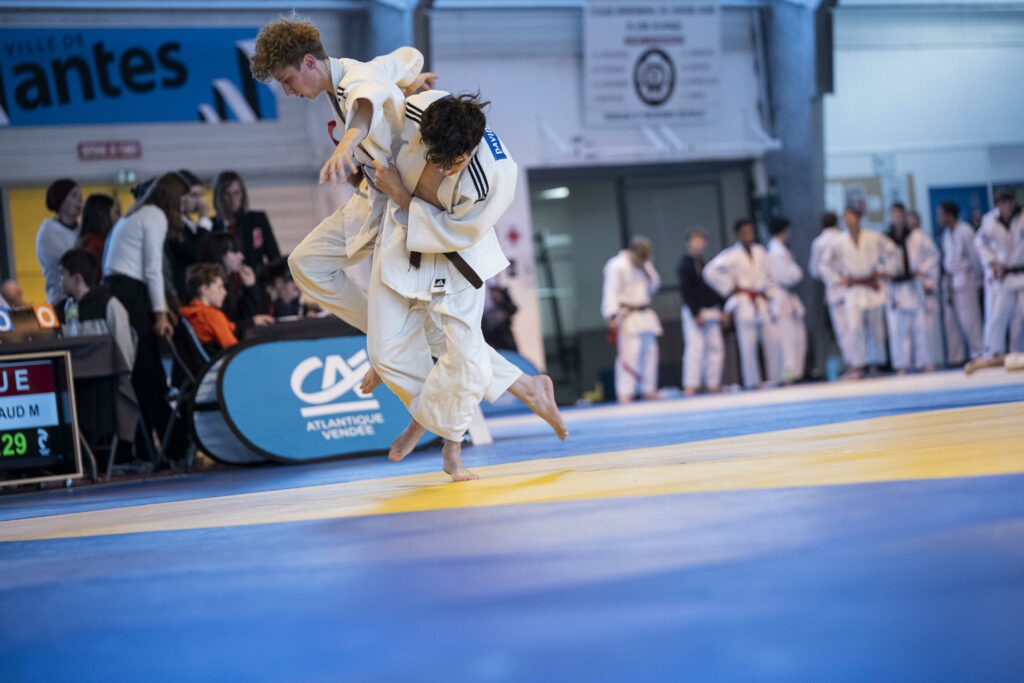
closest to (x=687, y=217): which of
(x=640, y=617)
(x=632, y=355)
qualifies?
(x=632, y=355)

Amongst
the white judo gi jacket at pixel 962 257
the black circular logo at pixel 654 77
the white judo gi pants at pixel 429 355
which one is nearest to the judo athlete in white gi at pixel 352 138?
the white judo gi pants at pixel 429 355

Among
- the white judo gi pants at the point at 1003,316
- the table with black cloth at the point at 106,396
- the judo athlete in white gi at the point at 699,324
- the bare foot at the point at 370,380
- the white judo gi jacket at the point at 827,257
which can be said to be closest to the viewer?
the bare foot at the point at 370,380

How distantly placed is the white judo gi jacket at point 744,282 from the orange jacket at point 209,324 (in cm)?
652

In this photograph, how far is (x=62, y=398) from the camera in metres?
5.77

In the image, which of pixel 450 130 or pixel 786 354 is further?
pixel 786 354

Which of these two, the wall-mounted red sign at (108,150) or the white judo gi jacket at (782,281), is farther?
the white judo gi jacket at (782,281)

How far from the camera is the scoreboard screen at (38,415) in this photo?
5.63 meters

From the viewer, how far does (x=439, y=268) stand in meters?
3.32

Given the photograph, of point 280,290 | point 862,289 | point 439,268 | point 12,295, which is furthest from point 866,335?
point 439,268

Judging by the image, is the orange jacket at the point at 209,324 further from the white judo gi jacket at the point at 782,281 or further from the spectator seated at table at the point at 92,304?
the white judo gi jacket at the point at 782,281

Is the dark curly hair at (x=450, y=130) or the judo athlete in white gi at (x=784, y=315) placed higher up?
the dark curly hair at (x=450, y=130)

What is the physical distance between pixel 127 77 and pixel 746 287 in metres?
6.08

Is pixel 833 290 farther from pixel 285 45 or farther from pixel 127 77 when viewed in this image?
pixel 285 45

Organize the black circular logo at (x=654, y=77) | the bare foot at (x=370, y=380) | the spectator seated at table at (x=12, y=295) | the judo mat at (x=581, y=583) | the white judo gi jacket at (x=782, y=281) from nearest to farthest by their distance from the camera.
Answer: the judo mat at (x=581, y=583), the bare foot at (x=370, y=380), the spectator seated at table at (x=12, y=295), the white judo gi jacket at (x=782, y=281), the black circular logo at (x=654, y=77)
